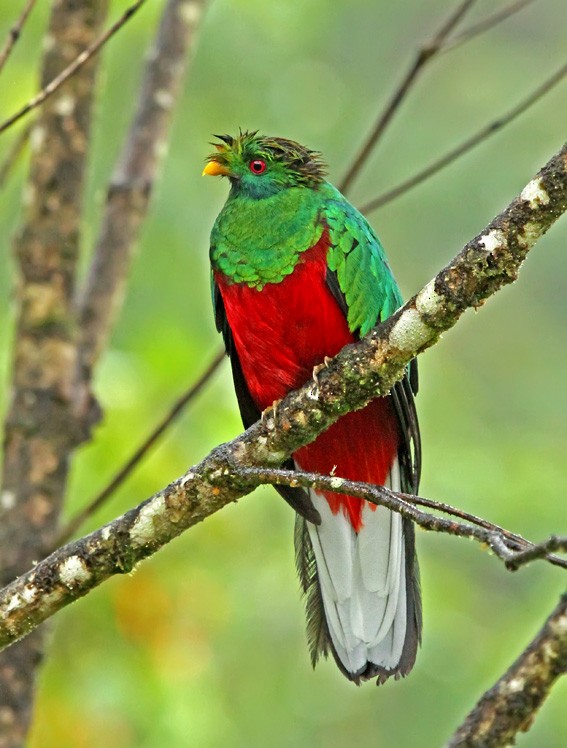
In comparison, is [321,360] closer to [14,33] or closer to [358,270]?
[358,270]

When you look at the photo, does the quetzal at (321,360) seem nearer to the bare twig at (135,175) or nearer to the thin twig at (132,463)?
the thin twig at (132,463)

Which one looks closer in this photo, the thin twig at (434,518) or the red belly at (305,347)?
the thin twig at (434,518)

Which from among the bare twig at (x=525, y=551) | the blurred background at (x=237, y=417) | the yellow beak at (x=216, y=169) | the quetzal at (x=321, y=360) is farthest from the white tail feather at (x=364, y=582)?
the bare twig at (x=525, y=551)

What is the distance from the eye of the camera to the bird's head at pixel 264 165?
169 inches

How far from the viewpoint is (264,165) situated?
434cm

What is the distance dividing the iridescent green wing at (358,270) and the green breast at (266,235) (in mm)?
79

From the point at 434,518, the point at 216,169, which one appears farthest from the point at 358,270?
the point at 434,518

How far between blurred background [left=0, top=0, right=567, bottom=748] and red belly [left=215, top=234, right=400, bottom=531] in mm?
1004

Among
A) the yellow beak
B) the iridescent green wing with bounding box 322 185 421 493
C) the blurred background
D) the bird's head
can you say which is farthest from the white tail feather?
the yellow beak

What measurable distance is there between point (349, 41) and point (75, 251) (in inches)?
274

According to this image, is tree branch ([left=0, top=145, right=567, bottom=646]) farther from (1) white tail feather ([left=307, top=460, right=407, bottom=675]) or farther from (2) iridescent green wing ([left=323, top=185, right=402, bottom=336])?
(1) white tail feather ([left=307, top=460, right=407, bottom=675])

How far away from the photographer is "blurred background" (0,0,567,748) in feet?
16.5

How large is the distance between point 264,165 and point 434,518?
2.41m

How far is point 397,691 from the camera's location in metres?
7.09
